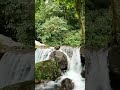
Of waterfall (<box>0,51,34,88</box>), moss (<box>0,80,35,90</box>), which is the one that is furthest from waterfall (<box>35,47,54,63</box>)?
moss (<box>0,80,35,90</box>)

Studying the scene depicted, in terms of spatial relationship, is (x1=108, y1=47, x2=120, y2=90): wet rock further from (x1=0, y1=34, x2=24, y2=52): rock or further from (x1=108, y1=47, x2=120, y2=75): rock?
(x1=0, y1=34, x2=24, y2=52): rock

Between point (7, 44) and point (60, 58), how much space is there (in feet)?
5.83

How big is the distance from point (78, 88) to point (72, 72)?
92 centimetres

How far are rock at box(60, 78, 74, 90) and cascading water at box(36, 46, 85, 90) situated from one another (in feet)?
0.44

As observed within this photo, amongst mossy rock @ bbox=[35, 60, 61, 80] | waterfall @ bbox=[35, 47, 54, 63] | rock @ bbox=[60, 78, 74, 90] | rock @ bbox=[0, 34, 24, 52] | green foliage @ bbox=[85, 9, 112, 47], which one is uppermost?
green foliage @ bbox=[85, 9, 112, 47]

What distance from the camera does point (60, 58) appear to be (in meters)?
8.08

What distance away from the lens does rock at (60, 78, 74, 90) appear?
6926 mm

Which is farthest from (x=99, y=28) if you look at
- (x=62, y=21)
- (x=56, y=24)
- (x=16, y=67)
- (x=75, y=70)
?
(x=62, y=21)

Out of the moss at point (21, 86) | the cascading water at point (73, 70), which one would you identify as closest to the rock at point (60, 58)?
the cascading water at point (73, 70)

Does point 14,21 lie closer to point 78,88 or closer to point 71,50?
point 71,50

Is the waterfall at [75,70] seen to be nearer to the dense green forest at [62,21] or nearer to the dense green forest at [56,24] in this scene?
the dense green forest at [62,21]

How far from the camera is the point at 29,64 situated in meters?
7.69

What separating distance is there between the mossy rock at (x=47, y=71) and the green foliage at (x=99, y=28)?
1.57 m

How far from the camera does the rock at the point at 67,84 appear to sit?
693cm
